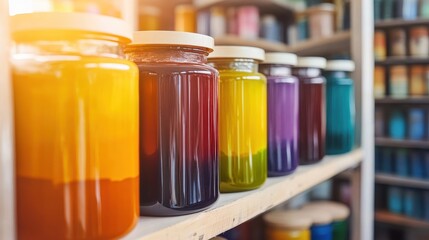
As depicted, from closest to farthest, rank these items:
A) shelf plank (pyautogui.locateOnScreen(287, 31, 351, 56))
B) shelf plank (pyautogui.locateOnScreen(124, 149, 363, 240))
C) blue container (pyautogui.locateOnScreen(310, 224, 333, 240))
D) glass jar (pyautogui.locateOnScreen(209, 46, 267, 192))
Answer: shelf plank (pyautogui.locateOnScreen(124, 149, 363, 240)), glass jar (pyautogui.locateOnScreen(209, 46, 267, 192)), blue container (pyautogui.locateOnScreen(310, 224, 333, 240)), shelf plank (pyautogui.locateOnScreen(287, 31, 351, 56))

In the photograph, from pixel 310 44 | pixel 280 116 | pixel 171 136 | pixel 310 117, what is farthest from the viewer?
pixel 310 44

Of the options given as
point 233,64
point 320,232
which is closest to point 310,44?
point 320,232

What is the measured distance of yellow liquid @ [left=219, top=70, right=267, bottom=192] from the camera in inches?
23.0

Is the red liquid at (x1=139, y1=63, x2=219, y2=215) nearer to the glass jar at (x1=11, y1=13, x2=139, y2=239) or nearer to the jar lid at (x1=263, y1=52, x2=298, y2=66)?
the glass jar at (x1=11, y1=13, x2=139, y2=239)

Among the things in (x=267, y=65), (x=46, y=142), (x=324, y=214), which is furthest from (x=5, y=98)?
(x=324, y=214)

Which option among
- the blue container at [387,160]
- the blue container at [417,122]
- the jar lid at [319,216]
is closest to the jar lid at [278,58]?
the jar lid at [319,216]

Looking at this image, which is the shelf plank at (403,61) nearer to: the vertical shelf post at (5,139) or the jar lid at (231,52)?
the jar lid at (231,52)

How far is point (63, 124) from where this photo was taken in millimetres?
346

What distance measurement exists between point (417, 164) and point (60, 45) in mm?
2799

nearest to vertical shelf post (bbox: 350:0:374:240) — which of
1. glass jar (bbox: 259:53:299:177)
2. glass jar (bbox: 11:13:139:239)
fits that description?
glass jar (bbox: 259:53:299:177)

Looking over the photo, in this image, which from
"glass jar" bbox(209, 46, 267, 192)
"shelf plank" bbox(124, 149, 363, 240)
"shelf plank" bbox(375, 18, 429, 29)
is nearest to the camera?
"shelf plank" bbox(124, 149, 363, 240)

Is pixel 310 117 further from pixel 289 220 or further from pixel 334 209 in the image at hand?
pixel 334 209

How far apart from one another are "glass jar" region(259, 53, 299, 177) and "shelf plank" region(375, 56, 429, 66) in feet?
7.51

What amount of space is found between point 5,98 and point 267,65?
49 centimetres
